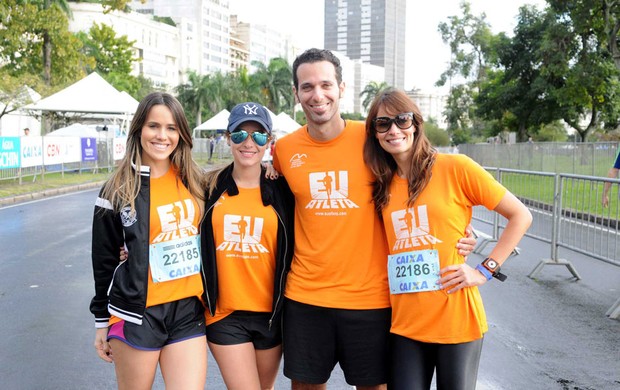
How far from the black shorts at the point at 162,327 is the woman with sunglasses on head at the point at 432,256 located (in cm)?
96

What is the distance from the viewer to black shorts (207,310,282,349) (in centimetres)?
328

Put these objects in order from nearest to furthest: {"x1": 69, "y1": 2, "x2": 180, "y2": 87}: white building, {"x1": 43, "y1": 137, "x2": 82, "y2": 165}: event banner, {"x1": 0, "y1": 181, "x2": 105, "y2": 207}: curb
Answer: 1. {"x1": 0, "y1": 181, "x2": 105, "y2": 207}: curb
2. {"x1": 43, "y1": 137, "x2": 82, "y2": 165}: event banner
3. {"x1": 69, "y1": 2, "x2": 180, "y2": 87}: white building

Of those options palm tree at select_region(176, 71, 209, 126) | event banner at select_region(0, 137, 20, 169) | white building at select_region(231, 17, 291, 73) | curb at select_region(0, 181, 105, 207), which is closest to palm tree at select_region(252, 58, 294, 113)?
palm tree at select_region(176, 71, 209, 126)

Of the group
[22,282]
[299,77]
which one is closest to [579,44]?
[22,282]

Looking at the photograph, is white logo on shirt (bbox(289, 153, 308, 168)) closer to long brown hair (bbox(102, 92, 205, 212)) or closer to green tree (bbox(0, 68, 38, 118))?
long brown hair (bbox(102, 92, 205, 212))

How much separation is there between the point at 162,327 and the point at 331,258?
87cm

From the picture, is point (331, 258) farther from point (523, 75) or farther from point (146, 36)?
point (146, 36)

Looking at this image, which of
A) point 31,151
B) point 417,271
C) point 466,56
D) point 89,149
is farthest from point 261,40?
point 417,271

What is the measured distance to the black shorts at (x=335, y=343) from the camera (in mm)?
3219

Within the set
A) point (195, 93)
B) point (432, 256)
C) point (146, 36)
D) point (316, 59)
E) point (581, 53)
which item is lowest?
point (432, 256)

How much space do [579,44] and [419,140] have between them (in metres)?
27.9

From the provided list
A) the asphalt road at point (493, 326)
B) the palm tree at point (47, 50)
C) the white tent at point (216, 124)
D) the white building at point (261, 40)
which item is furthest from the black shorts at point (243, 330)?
the white building at point (261, 40)

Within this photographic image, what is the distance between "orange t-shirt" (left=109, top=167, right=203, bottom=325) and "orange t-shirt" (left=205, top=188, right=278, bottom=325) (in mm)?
120

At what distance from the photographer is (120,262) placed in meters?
3.17
